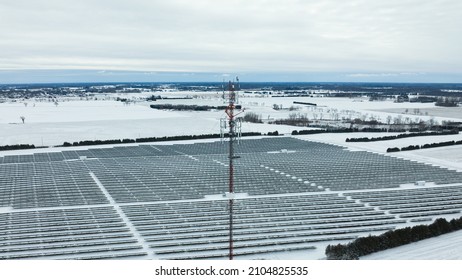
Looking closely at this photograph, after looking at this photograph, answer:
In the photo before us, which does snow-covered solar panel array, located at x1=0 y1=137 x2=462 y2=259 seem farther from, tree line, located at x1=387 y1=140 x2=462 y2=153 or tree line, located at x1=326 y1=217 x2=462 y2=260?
tree line, located at x1=387 y1=140 x2=462 y2=153

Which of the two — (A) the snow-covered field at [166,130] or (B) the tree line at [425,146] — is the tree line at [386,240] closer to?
(A) the snow-covered field at [166,130]

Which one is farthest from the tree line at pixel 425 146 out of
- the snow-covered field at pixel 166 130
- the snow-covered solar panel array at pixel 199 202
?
the snow-covered solar panel array at pixel 199 202

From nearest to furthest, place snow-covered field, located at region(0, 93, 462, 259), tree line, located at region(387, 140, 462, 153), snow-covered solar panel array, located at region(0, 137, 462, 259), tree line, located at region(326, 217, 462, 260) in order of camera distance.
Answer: tree line, located at region(326, 217, 462, 260)
snow-covered field, located at region(0, 93, 462, 259)
snow-covered solar panel array, located at region(0, 137, 462, 259)
tree line, located at region(387, 140, 462, 153)

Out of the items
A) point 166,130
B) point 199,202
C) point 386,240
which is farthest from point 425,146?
point 166,130

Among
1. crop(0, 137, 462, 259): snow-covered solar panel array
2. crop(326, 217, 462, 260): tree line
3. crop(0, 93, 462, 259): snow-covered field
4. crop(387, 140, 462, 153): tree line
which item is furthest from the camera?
Answer: crop(387, 140, 462, 153): tree line

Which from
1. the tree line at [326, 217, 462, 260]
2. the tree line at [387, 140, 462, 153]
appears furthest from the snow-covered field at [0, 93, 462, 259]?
the tree line at [387, 140, 462, 153]

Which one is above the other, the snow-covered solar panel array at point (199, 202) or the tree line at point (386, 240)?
the tree line at point (386, 240)

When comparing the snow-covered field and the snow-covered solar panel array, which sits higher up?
the snow-covered field

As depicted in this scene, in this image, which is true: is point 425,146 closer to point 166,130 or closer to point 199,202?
point 199,202

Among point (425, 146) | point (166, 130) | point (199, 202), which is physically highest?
point (425, 146)
